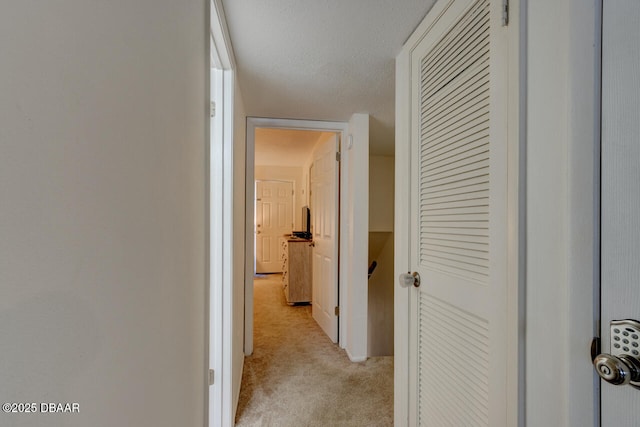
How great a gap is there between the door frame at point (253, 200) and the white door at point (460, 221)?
144cm

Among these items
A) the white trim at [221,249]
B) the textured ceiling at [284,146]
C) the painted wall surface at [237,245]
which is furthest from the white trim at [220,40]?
the textured ceiling at [284,146]

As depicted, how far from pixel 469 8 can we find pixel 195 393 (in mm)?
1612

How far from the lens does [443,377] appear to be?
1245 millimetres

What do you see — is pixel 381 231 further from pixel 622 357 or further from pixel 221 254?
pixel 622 357

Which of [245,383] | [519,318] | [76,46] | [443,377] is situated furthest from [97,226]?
[245,383]

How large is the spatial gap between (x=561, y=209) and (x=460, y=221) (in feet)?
1.30

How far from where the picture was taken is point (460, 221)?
1149 millimetres

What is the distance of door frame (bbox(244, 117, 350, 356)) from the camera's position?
9.09ft

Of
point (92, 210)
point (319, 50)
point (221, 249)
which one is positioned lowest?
point (221, 249)

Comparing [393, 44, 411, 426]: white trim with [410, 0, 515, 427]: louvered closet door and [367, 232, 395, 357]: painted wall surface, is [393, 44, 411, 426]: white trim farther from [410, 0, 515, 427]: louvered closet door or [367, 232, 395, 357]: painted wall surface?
[367, 232, 395, 357]: painted wall surface

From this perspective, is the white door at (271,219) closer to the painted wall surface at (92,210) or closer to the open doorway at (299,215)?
the open doorway at (299,215)

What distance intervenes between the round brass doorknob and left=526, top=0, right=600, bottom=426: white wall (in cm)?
4

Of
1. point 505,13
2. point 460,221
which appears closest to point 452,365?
point 460,221

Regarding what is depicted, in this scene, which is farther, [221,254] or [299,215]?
[299,215]
